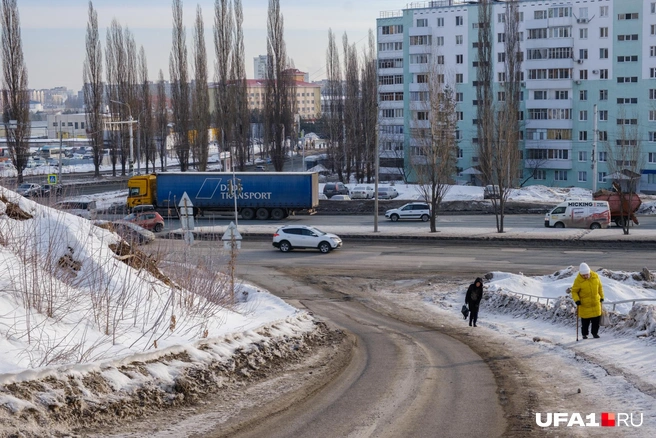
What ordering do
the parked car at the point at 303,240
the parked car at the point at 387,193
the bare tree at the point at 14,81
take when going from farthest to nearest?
1. the parked car at the point at 387,193
2. the bare tree at the point at 14,81
3. the parked car at the point at 303,240

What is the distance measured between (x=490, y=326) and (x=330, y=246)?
16.9 m

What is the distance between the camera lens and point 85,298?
11.7 m

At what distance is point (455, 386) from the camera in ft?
35.5

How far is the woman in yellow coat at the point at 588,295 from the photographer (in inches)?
552

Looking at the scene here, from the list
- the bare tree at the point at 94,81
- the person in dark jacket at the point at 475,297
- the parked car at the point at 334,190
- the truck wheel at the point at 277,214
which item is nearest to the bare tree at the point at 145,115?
the bare tree at the point at 94,81

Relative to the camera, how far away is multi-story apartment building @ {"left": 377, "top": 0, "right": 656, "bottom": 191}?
7262 cm

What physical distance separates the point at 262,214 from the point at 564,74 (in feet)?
133

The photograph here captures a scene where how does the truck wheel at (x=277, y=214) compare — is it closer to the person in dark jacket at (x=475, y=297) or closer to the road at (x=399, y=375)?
the road at (x=399, y=375)

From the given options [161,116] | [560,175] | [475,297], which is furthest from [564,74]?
[475,297]

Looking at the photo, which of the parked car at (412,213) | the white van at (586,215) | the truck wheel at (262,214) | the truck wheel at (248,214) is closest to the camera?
the white van at (586,215)

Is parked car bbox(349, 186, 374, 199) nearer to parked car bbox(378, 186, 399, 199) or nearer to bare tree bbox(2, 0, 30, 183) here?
parked car bbox(378, 186, 399, 199)

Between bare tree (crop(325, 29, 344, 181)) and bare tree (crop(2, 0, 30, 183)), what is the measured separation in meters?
30.7

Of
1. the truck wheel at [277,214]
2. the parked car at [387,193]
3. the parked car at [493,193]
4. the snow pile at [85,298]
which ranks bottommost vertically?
the truck wheel at [277,214]

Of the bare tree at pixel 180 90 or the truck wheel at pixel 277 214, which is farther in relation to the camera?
the bare tree at pixel 180 90
